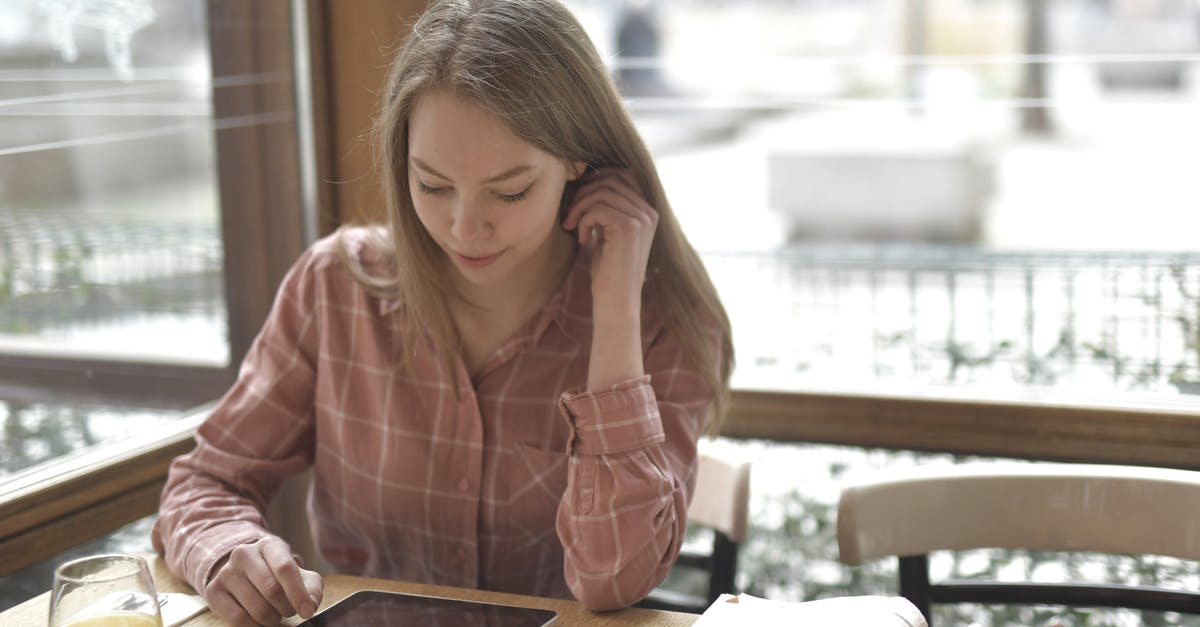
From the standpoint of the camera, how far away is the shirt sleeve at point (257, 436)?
4.72 feet

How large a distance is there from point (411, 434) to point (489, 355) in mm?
141

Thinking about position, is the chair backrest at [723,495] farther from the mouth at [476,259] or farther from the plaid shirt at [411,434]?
the mouth at [476,259]

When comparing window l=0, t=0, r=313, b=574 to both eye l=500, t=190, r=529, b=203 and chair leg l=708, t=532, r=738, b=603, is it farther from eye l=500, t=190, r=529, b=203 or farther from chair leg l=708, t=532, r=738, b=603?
chair leg l=708, t=532, r=738, b=603

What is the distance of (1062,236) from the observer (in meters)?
2.07

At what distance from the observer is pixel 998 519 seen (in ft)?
4.96

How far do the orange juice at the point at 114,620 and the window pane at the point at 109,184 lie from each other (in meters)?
0.78

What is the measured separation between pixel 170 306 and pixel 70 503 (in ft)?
A: 1.55

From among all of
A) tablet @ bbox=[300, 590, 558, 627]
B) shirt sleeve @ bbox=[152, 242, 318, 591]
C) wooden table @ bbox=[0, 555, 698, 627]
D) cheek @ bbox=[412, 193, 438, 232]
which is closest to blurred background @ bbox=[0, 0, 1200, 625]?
shirt sleeve @ bbox=[152, 242, 318, 591]

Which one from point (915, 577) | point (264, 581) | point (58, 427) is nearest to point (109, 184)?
point (58, 427)

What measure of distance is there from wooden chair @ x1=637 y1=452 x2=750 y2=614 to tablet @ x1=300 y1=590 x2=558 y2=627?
48cm

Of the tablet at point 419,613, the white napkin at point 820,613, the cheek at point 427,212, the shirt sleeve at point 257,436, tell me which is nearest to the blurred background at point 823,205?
the shirt sleeve at point 257,436

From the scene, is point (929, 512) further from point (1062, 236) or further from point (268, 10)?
point (268, 10)

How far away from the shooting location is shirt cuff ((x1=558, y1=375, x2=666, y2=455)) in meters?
1.38

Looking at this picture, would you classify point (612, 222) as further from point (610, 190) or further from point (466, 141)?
point (466, 141)
